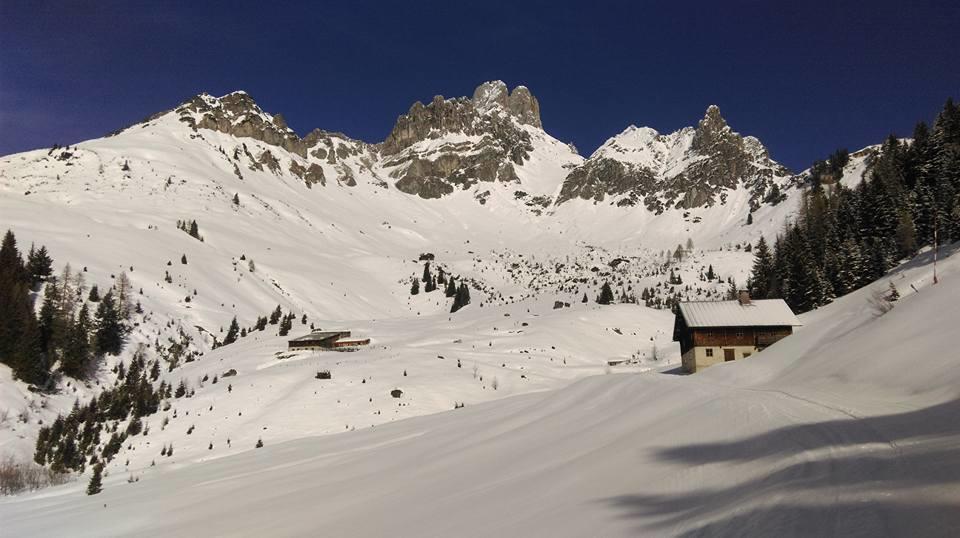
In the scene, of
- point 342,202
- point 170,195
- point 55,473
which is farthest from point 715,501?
point 342,202

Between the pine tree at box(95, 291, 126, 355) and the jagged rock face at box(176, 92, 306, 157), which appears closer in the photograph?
the pine tree at box(95, 291, 126, 355)

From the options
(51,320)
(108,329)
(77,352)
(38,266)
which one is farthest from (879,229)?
(38,266)

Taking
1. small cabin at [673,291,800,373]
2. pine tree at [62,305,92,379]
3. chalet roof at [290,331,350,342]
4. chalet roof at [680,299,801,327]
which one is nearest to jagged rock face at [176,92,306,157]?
chalet roof at [290,331,350,342]

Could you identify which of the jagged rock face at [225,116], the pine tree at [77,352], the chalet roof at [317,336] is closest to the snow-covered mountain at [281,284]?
the jagged rock face at [225,116]

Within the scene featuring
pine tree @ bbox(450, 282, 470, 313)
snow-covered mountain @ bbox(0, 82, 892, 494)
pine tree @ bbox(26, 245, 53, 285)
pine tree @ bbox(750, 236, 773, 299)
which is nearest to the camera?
snow-covered mountain @ bbox(0, 82, 892, 494)

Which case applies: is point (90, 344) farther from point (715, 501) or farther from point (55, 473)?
point (715, 501)

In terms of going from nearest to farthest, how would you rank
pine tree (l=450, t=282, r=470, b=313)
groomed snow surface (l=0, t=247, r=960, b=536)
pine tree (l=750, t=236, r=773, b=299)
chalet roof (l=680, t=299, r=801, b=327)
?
groomed snow surface (l=0, t=247, r=960, b=536), chalet roof (l=680, t=299, r=801, b=327), pine tree (l=750, t=236, r=773, b=299), pine tree (l=450, t=282, r=470, b=313)

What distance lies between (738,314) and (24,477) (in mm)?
46815

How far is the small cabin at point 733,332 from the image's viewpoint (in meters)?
45.0

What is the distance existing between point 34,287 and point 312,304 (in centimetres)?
4124

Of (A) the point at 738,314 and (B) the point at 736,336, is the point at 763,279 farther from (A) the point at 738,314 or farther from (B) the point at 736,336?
(B) the point at 736,336

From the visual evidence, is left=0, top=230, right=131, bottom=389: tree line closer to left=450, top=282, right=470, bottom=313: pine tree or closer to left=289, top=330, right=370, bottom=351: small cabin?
left=289, top=330, right=370, bottom=351: small cabin

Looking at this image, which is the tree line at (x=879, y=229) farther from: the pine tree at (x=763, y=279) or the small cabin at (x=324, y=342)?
the small cabin at (x=324, y=342)

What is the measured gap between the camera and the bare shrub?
25.1 metres
